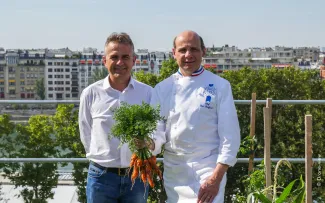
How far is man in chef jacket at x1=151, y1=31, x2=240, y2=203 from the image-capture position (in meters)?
2.84

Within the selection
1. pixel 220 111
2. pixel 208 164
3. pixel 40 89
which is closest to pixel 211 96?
pixel 220 111

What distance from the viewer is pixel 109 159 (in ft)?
10.0

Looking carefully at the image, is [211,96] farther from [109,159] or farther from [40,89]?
[40,89]

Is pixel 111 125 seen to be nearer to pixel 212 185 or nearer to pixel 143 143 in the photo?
pixel 143 143

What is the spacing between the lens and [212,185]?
111 inches

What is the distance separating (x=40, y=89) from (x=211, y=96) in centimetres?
12052

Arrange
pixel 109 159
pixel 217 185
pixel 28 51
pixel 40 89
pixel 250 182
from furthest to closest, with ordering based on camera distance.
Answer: pixel 28 51
pixel 40 89
pixel 250 182
pixel 109 159
pixel 217 185

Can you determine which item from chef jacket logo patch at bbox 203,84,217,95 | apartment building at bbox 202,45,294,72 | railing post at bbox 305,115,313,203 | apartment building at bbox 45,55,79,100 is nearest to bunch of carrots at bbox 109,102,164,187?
chef jacket logo patch at bbox 203,84,217,95

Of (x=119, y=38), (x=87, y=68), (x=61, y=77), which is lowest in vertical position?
(x=119, y=38)

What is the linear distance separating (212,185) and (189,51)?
656 mm

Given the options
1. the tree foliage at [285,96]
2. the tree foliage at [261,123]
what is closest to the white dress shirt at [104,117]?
the tree foliage at [261,123]

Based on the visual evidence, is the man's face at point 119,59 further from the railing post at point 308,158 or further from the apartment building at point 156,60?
the apartment building at point 156,60

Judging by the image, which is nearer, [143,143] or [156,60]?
[143,143]

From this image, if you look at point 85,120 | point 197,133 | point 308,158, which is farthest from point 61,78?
point 197,133
